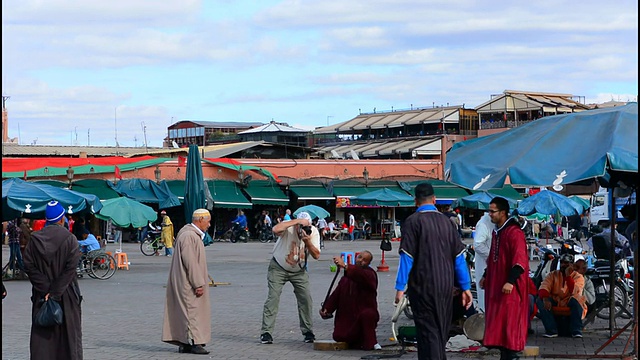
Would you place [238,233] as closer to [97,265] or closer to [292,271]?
[97,265]

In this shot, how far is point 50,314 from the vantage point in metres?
8.40

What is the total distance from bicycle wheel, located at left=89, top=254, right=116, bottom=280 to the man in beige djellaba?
1312cm

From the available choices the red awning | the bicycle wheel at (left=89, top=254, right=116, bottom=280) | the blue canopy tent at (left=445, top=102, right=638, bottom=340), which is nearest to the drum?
the blue canopy tent at (left=445, top=102, right=638, bottom=340)

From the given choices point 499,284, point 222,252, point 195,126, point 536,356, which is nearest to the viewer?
point 499,284

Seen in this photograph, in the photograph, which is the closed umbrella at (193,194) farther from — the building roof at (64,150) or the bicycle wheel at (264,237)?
the building roof at (64,150)

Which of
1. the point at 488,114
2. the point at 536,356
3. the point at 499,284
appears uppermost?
the point at 488,114

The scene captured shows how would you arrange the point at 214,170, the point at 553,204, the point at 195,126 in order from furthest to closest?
the point at 195,126 < the point at 214,170 < the point at 553,204

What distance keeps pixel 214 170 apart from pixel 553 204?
2507cm

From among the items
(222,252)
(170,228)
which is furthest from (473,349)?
(222,252)

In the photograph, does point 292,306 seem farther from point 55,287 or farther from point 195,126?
point 195,126

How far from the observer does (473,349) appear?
1064 cm

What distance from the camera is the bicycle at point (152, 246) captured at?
114 ft

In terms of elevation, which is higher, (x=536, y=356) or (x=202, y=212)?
(x=202, y=212)

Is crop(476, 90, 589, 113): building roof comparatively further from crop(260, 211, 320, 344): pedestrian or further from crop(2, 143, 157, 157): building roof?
crop(260, 211, 320, 344): pedestrian
